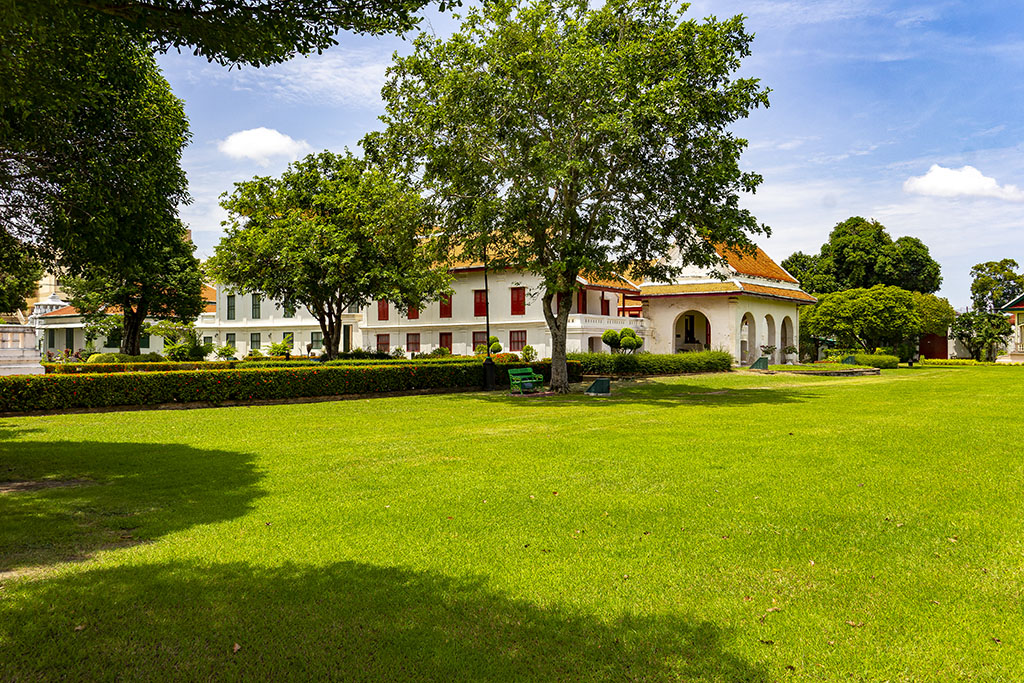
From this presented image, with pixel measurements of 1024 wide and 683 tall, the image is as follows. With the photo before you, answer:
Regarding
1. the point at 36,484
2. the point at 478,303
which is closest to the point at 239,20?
the point at 36,484

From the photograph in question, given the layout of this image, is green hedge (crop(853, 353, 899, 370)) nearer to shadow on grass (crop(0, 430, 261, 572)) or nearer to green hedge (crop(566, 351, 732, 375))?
green hedge (crop(566, 351, 732, 375))

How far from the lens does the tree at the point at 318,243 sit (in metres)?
32.1

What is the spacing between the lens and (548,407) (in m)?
19.1

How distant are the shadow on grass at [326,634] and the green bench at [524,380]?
1882 cm

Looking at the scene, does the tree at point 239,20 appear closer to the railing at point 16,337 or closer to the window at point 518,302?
the railing at point 16,337

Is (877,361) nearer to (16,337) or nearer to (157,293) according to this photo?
(16,337)

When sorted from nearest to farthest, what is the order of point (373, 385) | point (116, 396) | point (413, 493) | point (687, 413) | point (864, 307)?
1. point (413, 493)
2. point (687, 413)
3. point (116, 396)
4. point (373, 385)
5. point (864, 307)

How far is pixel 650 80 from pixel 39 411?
19.3 m

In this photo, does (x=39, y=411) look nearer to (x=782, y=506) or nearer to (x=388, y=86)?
(x=388, y=86)

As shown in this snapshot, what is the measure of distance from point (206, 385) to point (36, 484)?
37.9ft

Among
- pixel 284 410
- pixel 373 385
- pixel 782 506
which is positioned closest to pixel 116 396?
pixel 284 410

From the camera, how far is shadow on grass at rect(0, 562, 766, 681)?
3.76 meters

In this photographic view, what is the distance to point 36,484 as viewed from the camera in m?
8.42

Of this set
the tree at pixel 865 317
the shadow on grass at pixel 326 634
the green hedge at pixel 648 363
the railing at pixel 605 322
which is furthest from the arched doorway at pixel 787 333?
the shadow on grass at pixel 326 634
